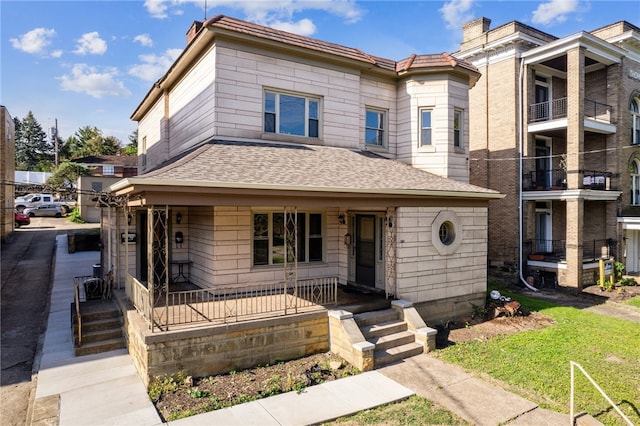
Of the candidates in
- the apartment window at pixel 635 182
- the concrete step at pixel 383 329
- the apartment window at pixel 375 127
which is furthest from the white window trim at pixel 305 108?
the apartment window at pixel 635 182

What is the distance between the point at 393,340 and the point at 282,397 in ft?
10.1

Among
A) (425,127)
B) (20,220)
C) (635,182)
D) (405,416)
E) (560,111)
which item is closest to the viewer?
(405,416)

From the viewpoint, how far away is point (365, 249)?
11.5m

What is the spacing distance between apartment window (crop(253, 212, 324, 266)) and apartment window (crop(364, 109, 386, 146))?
356 centimetres

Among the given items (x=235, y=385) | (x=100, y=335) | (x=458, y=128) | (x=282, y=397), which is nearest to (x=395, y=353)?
(x=282, y=397)

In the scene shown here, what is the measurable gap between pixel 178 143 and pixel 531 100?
591 inches

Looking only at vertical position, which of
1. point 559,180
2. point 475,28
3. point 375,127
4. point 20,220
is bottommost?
point 20,220

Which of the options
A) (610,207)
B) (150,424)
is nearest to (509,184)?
(610,207)

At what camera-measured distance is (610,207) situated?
18656 mm

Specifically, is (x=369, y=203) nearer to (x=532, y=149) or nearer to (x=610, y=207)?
(x=532, y=149)

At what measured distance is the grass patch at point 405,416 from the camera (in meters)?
5.87

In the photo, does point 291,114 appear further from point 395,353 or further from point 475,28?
point 475,28

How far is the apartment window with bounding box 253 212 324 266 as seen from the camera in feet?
33.9

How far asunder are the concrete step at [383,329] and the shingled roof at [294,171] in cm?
311
